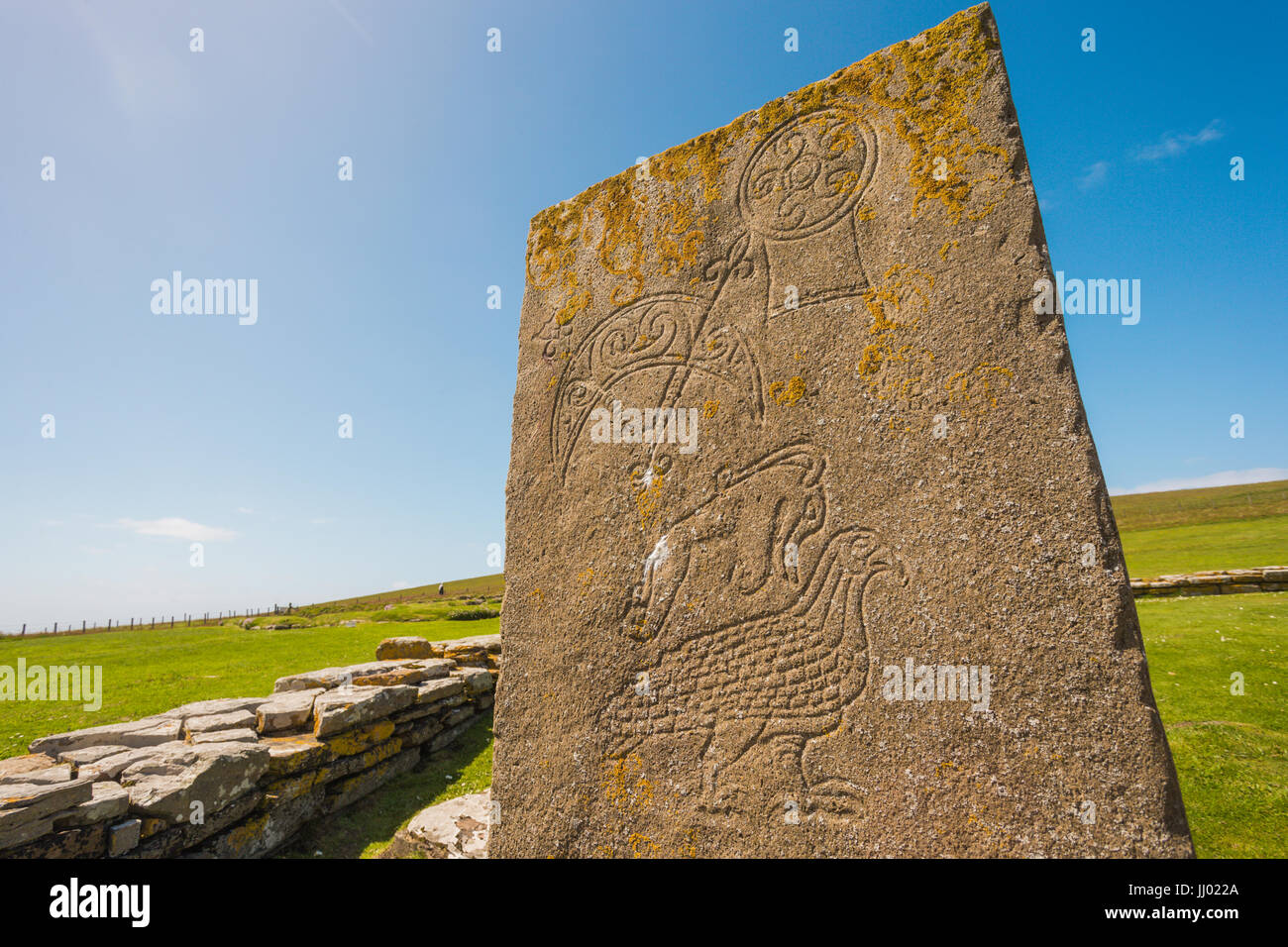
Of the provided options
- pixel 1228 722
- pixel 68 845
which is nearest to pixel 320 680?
pixel 68 845

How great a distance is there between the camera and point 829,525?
6.39 feet

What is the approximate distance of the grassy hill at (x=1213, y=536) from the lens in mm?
14002

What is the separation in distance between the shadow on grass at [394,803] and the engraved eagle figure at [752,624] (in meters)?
2.95

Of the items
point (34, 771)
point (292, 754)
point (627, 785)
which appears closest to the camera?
point (627, 785)

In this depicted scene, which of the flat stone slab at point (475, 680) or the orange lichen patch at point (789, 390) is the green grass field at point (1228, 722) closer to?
Answer: the orange lichen patch at point (789, 390)

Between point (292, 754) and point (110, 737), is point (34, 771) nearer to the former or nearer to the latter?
point (110, 737)

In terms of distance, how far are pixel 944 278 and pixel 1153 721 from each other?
1.40 m

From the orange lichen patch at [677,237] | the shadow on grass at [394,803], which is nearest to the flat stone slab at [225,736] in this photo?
the shadow on grass at [394,803]

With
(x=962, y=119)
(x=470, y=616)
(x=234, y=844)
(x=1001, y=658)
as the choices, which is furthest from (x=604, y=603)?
(x=470, y=616)

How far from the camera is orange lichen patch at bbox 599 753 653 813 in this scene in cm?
206

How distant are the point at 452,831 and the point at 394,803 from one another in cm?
210

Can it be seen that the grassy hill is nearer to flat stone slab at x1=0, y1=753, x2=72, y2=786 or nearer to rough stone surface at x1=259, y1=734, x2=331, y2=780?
rough stone surface at x1=259, y1=734, x2=331, y2=780

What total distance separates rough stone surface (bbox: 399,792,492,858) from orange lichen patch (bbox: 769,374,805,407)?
111 inches
